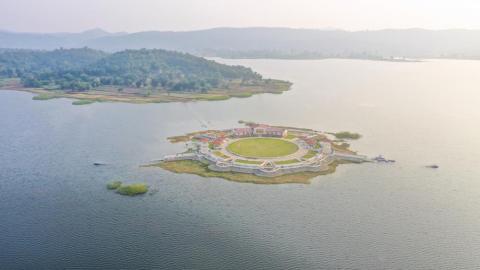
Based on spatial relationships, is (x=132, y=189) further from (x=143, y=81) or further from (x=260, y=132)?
(x=143, y=81)

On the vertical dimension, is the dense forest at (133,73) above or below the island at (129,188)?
above

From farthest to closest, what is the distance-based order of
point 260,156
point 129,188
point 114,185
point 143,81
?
point 143,81 → point 260,156 → point 114,185 → point 129,188

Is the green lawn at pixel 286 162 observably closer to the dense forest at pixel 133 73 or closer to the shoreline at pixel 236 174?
the shoreline at pixel 236 174

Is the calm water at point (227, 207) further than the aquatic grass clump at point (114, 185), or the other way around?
the aquatic grass clump at point (114, 185)

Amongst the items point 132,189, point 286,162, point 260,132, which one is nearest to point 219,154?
point 286,162

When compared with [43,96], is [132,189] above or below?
below

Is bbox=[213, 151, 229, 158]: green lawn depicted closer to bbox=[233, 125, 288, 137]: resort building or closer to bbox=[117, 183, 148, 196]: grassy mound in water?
bbox=[233, 125, 288, 137]: resort building

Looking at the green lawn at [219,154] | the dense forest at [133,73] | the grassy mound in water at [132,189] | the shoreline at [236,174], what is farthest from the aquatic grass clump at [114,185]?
the dense forest at [133,73]
